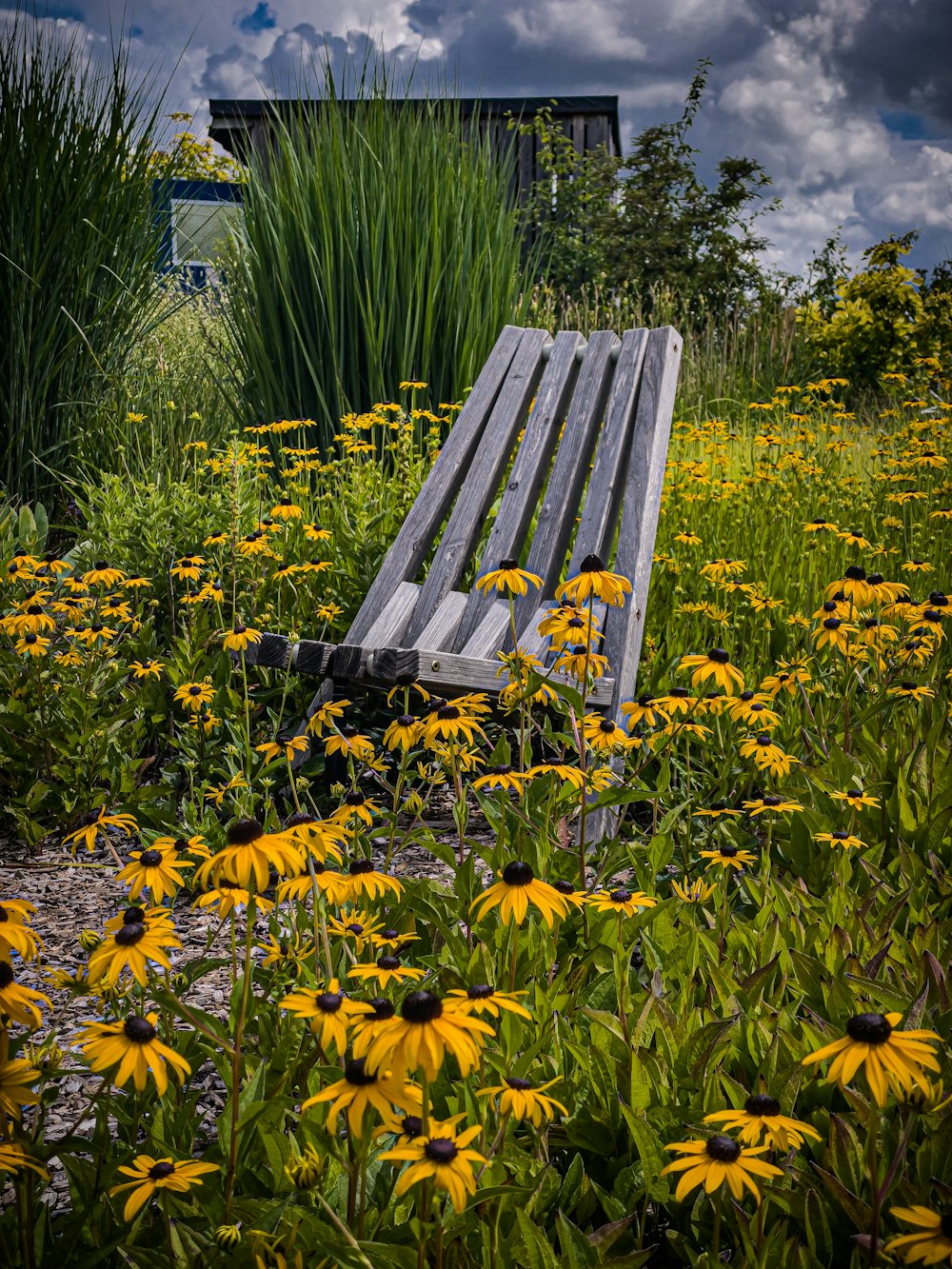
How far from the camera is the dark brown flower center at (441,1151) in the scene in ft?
2.71

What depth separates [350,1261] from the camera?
93cm

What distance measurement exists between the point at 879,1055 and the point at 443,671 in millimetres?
1703

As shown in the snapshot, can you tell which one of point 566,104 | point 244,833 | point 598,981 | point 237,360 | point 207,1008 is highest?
point 566,104

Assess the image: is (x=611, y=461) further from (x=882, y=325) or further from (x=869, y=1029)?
(x=882, y=325)

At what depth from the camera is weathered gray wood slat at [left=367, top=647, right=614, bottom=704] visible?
8.11 feet

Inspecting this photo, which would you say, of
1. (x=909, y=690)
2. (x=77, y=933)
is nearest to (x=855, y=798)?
(x=909, y=690)

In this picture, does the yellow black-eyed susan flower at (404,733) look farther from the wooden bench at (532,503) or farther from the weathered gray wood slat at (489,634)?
the weathered gray wood slat at (489,634)

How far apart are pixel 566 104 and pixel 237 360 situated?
12363mm

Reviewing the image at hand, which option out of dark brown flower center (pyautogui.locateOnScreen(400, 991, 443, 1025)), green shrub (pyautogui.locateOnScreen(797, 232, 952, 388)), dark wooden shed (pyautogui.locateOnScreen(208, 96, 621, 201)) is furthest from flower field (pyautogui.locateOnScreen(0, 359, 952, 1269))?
dark wooden shed (pyautogui.locateOnScreen(208, 96, 621, 201))

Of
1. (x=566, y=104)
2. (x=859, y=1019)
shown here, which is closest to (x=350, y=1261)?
(x=859, y=1019)

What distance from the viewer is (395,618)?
3113 millimetres

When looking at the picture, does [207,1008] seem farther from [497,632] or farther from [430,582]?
[430,582]

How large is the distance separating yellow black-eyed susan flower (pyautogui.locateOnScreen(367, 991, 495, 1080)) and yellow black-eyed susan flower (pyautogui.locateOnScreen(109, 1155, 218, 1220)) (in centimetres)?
26

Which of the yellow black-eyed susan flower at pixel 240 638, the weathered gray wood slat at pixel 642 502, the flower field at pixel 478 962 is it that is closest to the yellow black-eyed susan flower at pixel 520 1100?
the flower field at pixel 478 962
